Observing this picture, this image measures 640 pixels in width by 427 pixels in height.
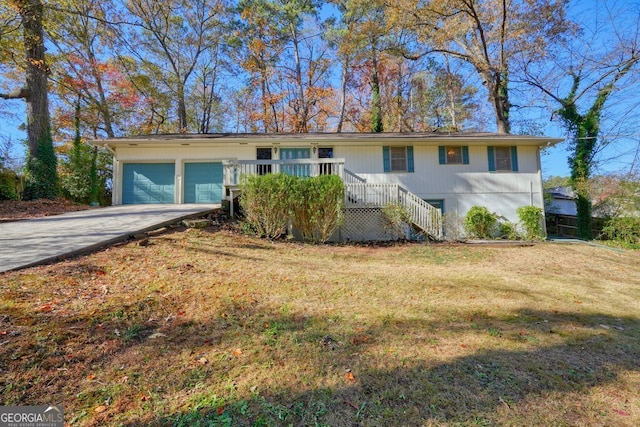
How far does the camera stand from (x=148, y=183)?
11.3 meters

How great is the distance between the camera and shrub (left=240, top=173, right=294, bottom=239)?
23.5 ft

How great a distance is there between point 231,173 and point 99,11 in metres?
11.2

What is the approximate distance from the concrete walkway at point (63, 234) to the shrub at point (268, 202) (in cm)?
183

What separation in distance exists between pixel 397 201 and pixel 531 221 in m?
5.56

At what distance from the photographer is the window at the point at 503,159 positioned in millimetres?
11359

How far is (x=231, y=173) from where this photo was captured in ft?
30.7

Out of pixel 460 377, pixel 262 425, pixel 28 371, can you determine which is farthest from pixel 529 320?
pixel 28 371

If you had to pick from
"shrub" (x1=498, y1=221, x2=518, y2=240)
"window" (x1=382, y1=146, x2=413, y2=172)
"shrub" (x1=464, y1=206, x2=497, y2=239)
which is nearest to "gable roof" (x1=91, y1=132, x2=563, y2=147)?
"window" (x1=382, y1=146, x2=413, y2=172)

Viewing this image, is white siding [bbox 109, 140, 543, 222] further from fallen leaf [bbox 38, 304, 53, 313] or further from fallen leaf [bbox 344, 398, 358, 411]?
fallen leaf [bbox 344, 398, 358, 411]

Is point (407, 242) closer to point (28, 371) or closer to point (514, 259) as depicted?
point (514, 259)

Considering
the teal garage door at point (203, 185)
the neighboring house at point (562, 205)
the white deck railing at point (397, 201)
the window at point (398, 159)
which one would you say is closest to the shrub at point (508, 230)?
the white deck railing at point (397, 201)

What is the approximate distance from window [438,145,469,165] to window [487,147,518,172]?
38.3 inches

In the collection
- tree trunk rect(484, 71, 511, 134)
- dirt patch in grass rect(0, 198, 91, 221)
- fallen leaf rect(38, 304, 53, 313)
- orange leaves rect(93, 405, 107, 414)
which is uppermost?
tree trunk rect(484, 71, 511, 134)

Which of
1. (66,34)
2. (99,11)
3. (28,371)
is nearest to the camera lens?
(28,371)
